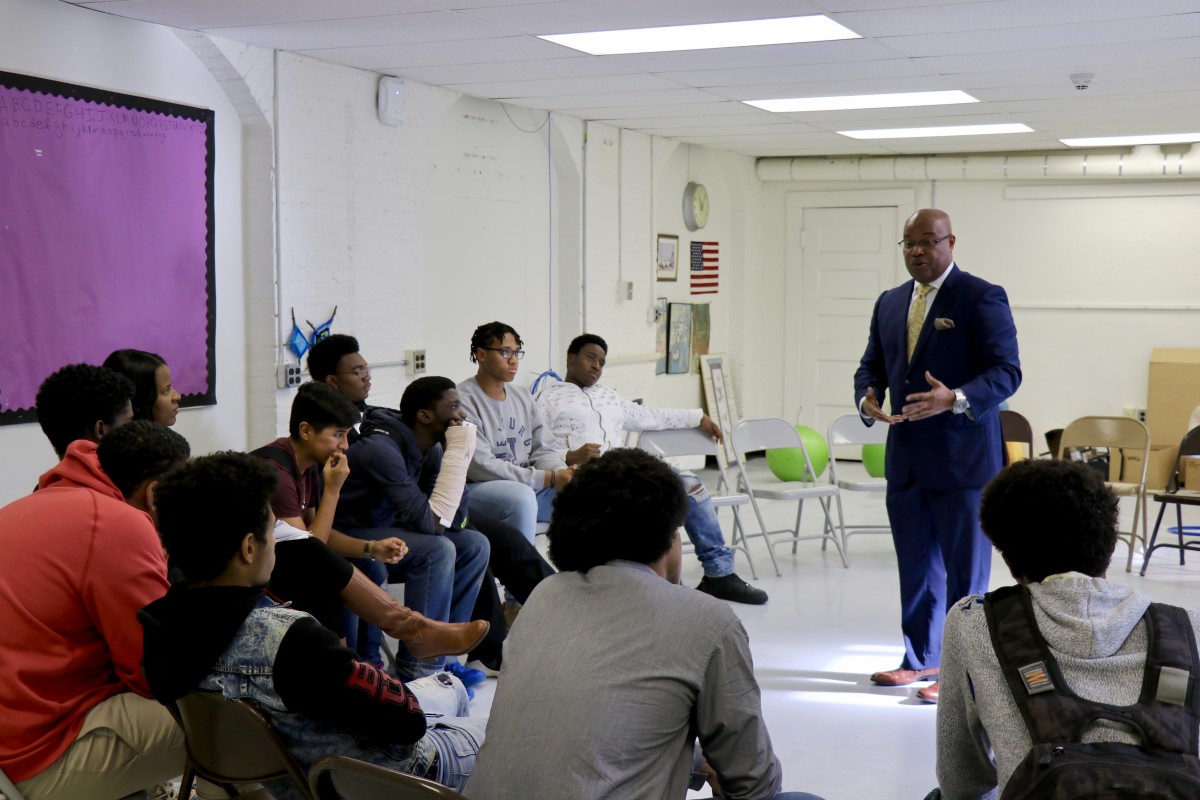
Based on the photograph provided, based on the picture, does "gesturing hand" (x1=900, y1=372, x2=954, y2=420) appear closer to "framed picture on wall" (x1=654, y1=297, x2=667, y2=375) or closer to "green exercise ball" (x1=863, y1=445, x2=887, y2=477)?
"green exercise ball" (x1=863, y1=445, x2=887, y2=477)

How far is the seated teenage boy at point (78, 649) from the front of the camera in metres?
2.40

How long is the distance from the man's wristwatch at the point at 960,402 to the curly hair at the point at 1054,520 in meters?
1.87

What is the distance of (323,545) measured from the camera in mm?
3393

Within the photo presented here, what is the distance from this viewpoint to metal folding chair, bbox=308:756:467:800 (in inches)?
69.4

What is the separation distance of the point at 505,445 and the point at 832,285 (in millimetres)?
6032

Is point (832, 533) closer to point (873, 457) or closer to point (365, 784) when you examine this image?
point (873, 457)

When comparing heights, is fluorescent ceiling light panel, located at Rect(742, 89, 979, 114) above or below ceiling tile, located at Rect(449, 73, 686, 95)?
above

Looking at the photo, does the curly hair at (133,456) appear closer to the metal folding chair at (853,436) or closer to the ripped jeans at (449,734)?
the ripped jeans at (449,734)

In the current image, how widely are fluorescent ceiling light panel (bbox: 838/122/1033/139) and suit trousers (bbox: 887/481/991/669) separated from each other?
4.53m

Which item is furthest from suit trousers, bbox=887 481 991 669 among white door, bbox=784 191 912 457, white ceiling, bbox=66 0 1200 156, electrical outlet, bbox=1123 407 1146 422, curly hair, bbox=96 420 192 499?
white door, bbox=784 191 912 457

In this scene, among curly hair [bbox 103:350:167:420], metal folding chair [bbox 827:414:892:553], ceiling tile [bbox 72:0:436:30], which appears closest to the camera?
curly hair [bbox 103:350:167:420]

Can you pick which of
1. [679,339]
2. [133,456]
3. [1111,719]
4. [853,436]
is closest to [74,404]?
[133,456]

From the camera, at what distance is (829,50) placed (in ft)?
17.2

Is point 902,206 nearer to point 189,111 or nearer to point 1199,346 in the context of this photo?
point 1199,346
